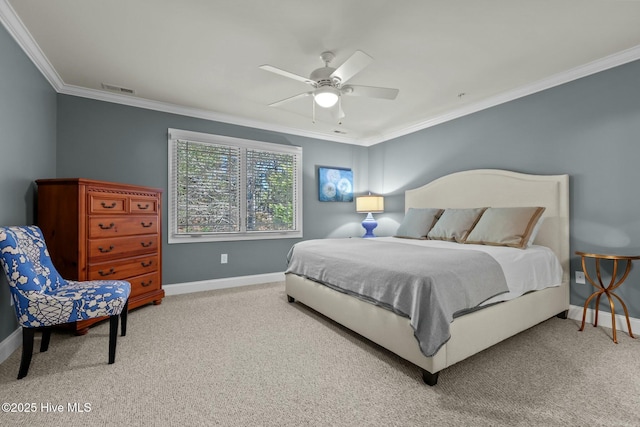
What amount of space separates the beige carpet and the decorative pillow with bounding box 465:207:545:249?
0.82 m

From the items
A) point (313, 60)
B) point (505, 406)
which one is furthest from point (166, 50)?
point (505, 406)

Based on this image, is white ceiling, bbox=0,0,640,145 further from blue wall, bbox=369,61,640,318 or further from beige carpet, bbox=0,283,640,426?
beige carpet, bbox=0,283,640,426

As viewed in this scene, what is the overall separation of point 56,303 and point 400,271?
221 cm

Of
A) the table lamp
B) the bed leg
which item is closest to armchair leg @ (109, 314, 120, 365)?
the bed leg

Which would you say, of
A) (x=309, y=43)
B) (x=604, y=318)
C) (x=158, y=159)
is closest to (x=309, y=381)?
(x=309, y=43)

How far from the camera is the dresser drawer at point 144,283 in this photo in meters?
2.96

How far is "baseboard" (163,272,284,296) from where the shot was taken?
3.67m


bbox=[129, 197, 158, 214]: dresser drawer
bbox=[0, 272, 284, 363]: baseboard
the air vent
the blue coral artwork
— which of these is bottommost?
bbox=[0, 272, 284, 363]: baseboard

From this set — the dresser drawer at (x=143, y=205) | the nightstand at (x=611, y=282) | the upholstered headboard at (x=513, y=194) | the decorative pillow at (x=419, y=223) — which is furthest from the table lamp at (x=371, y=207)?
the dresser drawer at (x=143, y=205)

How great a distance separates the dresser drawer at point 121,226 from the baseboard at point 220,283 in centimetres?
85

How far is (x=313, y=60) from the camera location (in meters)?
2.58

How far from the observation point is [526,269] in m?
2.38

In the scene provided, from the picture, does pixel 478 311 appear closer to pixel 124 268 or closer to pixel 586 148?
pixel 586 148

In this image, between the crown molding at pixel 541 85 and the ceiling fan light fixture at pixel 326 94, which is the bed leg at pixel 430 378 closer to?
the ceiling fan light fixture at pixel 326 94
